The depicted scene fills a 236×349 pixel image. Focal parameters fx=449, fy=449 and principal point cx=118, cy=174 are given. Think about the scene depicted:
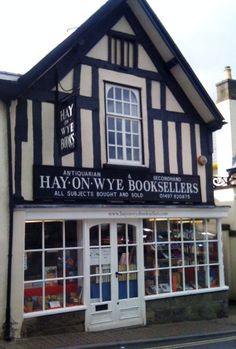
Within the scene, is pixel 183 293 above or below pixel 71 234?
below

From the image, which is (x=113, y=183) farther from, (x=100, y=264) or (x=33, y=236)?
(x=33, y=236)

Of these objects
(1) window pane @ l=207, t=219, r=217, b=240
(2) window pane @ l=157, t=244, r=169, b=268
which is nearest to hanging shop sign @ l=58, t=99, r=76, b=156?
(2) window pane @ l=157, t=244, r=169, b=268

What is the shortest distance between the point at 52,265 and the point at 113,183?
219 centimetres

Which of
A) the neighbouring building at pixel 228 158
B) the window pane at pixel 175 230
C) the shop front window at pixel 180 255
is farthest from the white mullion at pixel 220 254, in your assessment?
the neighbouring building at pixel 228 158

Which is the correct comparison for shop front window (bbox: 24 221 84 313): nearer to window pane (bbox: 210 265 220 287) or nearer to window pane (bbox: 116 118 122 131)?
window pane (bbox: 116 118 122 131)

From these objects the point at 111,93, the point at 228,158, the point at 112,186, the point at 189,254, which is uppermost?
the point at 111,93

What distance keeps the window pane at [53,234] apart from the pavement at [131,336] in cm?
172

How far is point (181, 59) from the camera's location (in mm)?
10844

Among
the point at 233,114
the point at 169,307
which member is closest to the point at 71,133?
the point at 169,307

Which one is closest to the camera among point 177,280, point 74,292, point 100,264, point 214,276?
point 74,292

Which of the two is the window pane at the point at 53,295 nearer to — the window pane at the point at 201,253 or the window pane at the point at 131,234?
the window pane at the point at 131,234

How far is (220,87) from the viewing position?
51.1ft

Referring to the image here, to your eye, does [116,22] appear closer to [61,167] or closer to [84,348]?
[61,167]

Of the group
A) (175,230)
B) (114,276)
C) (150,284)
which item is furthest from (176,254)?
(114,276)
